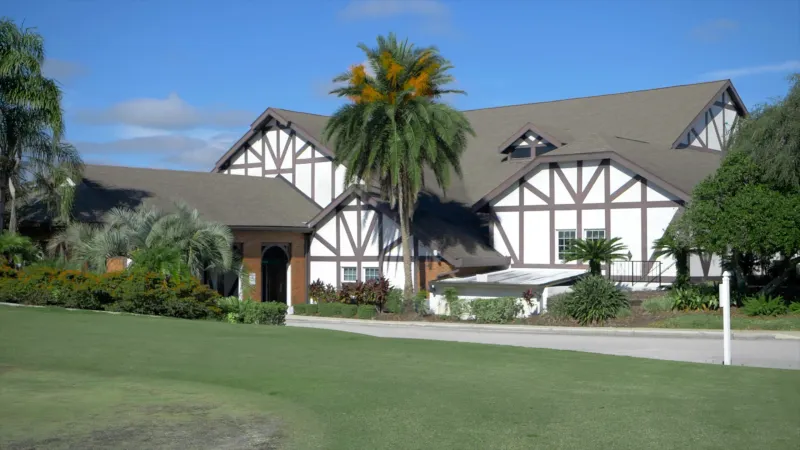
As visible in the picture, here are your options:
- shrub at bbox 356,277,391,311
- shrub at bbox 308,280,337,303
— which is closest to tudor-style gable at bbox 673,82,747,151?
shrub at bbox 356,277,391,311

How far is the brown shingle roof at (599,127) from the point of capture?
38.5 meters

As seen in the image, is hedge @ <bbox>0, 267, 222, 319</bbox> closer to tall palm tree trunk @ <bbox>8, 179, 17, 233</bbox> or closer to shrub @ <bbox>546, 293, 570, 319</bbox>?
tall palm tree trunk @ <bbox>8, 179, 17, 233</bbox>

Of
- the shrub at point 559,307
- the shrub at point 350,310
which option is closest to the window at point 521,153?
the shrub at point 350,310

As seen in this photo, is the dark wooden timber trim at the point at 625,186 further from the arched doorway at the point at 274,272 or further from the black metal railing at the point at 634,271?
the arched doorway at the point at 274,272

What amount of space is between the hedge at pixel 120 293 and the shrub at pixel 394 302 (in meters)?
12.6

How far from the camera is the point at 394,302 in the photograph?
36656 mm

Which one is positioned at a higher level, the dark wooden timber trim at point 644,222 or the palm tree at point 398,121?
the palm tree at point 398,121

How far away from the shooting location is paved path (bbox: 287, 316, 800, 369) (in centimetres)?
1948

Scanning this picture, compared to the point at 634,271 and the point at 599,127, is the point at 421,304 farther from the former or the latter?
the point at 599,127

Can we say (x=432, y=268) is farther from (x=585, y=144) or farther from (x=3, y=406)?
(x=3, y=406)

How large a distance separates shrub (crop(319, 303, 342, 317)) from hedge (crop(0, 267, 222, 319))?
40.5 ft

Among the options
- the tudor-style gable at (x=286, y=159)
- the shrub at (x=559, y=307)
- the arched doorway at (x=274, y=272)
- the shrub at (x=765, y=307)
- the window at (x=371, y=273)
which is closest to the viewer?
the shrub at (x=765, y=307)

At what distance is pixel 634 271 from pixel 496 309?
6662 mm

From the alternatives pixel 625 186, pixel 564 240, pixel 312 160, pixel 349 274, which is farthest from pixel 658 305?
pixel 312 160
